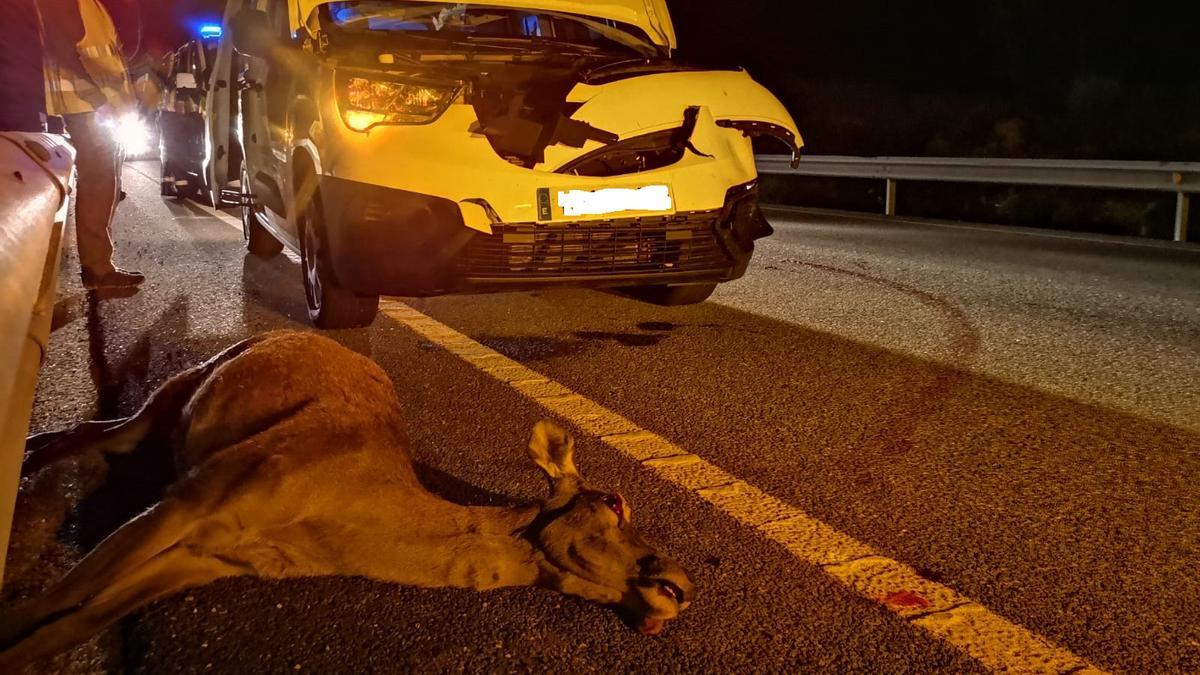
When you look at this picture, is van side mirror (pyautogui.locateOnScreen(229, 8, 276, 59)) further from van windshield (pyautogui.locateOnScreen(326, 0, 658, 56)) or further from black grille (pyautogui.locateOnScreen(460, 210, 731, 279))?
black grille (pyautogui.locateOnScreen(460, 210, 731, 279))

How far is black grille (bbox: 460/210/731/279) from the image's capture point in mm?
4449

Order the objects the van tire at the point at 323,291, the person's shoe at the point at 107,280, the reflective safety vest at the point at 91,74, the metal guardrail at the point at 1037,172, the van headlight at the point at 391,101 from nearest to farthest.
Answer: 1. the van headlight at the point at 391,101
2. the van tire at the point at 323,291
3. the reflective safety vest at the point at 91,74
4. the person's shoe at the point at 107,280
5. the metal guardrail at the point at 1037,172

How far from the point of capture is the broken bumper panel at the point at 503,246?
14.3 feet

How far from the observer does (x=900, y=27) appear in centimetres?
3322

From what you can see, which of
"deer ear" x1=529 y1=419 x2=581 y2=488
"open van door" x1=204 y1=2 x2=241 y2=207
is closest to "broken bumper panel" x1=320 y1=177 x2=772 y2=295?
"deer ear" x1=529 y1=419 x2=581 y2=488

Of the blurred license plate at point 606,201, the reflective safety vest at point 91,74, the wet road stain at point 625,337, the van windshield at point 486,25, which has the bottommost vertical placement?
the wet road stain at point 625,337

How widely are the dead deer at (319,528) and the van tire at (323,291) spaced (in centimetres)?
239

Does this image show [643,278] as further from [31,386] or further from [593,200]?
[31,386]

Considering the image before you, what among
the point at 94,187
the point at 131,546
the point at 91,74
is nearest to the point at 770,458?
the point at 131,546

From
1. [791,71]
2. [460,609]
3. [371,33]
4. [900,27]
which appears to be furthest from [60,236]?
[900,27]

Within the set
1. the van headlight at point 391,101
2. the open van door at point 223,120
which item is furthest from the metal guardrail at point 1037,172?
the open van door at point 223,120

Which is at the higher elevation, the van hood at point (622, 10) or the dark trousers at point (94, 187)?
the van hood at point (622, 10)

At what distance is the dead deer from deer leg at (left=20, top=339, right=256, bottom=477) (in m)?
0.23

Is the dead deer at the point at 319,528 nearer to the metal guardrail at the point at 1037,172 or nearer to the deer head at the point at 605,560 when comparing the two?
the deer head at the point at 605,560
